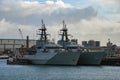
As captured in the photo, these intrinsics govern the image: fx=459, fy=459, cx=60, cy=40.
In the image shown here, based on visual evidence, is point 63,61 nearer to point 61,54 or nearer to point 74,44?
point 61,54

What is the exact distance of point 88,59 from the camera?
176000mm

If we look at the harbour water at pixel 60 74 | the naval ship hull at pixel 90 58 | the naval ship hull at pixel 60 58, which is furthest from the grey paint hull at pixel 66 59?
the harbour water at pixel 60 74

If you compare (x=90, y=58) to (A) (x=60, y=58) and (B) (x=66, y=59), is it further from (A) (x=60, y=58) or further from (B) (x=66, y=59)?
(A) (x=60, y=58)

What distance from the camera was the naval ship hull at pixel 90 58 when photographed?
568 ft

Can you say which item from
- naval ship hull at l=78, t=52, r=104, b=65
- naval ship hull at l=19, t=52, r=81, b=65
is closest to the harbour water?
naval ship hull at l=19, t=52, r=81, b=65

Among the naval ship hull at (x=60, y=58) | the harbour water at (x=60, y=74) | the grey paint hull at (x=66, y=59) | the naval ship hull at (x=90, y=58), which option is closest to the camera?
the harbour water at (x=60, y=74)

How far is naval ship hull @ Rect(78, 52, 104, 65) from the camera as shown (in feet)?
568

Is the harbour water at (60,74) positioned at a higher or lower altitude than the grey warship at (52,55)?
lower

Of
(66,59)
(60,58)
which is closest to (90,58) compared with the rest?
(66,59)

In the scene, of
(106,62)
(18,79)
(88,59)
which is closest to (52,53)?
(88,59)

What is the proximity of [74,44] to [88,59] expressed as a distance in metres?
9.07

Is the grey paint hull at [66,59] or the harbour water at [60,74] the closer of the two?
the harbour water at [60,74]

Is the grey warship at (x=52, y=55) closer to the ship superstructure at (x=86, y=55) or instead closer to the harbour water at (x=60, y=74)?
the ship superstructure at (x=86, y=55)

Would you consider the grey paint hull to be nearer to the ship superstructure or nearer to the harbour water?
the ship superstructure
